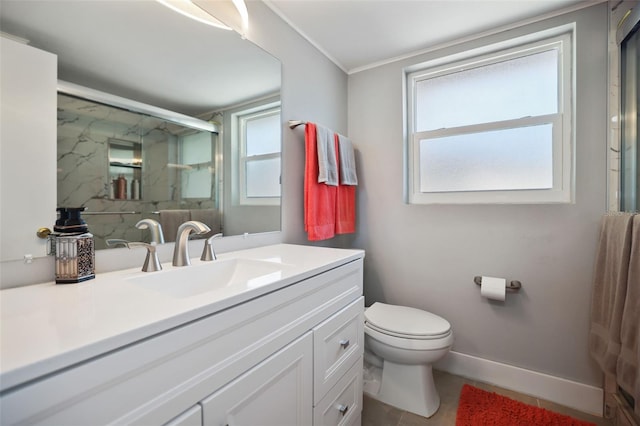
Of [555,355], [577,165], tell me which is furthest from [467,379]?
[577,165]

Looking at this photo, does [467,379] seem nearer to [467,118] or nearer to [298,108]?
[467,118]

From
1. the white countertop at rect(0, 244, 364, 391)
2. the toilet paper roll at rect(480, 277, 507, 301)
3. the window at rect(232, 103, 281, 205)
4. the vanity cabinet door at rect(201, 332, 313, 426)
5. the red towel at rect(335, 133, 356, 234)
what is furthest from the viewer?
the red towel at rect(335, 133, 356, 234)

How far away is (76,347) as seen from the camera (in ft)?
1.39

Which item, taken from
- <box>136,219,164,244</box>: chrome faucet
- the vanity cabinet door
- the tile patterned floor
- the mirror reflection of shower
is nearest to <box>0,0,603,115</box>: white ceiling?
the mirror reflection of shower

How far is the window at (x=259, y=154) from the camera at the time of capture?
143 centimetres

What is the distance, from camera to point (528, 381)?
1662 mm

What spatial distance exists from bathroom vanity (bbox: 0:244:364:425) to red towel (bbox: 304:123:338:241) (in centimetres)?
52

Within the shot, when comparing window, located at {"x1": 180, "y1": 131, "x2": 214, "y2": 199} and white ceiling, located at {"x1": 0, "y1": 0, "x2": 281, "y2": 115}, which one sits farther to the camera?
window, located at {"x1": 180, "y1": 131, "x2": 214, "y2": 199}

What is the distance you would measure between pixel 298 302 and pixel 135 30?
1122mm

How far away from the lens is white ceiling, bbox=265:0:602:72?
1506 millimetres

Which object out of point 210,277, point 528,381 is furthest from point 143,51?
point 528,381

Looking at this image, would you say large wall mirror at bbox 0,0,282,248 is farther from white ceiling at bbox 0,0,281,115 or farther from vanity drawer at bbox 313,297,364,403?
vanity drawer at bbox 313,297,364,403

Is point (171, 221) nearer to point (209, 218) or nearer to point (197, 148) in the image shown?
point (209, 218)

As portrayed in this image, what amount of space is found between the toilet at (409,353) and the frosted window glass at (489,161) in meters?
0.94
